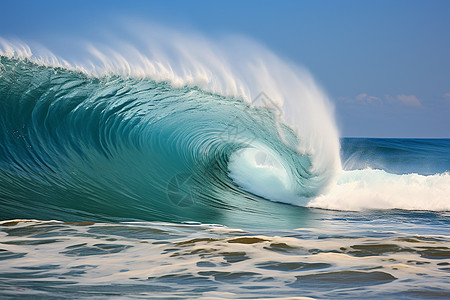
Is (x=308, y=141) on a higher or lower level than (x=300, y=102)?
lower

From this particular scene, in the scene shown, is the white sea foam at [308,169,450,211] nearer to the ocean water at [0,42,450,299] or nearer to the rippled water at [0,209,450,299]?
the ocean water at [0,42,450,299]

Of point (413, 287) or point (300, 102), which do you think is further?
point (300, 102)

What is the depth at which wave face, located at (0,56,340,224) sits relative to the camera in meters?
7.69

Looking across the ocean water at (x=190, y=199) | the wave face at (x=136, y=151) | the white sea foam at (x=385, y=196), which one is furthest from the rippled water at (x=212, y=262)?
the white sea foam at (x=385, y=196)

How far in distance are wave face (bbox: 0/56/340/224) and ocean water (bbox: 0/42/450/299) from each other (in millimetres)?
33

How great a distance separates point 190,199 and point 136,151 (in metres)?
2.05

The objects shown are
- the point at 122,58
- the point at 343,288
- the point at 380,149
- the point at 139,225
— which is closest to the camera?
the point at 343,288

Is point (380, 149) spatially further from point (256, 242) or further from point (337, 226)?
point (256, 242)

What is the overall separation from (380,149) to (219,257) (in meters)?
24.3

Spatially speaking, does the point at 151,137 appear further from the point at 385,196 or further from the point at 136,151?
the point at 385,196

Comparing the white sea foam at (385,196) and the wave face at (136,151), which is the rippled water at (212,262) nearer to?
the wave face at (136,151)

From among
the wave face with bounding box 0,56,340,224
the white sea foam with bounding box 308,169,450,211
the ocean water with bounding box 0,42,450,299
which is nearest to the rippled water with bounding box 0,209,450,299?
the ocean water with bounding box 0,42,450,299

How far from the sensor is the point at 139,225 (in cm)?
619

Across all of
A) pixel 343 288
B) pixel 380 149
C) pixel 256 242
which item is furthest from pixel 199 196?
pixel 380 149
